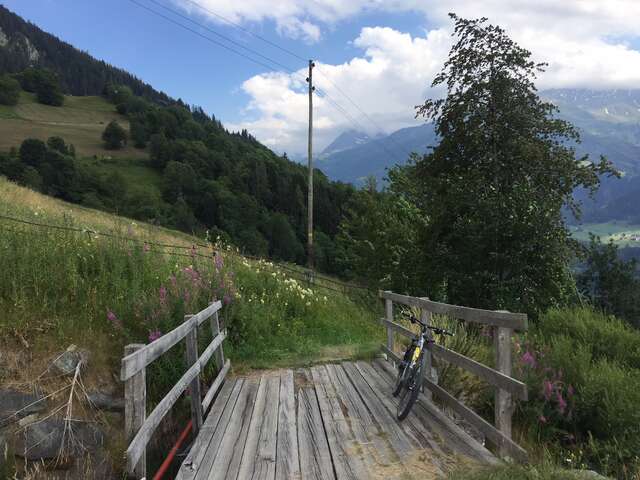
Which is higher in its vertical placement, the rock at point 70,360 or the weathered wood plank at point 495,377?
the weathered wood plank at point 495,377

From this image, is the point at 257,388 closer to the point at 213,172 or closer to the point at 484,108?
the point at 484,108

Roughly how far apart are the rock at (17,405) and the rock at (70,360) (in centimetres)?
46

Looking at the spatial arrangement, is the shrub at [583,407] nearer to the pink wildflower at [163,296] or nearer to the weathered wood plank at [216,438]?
the weathered wood plank at [216,438]

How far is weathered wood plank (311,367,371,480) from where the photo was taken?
3.78 meters

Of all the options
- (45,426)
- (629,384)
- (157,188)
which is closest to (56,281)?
(45,426)

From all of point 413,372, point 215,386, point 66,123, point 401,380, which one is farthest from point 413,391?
point 66,123

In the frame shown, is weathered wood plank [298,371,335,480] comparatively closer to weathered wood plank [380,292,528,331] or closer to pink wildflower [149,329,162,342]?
weathered wood plank [380,292,528,331]

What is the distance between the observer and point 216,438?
14.6 ft

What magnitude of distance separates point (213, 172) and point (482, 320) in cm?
10540

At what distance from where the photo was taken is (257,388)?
6.29 metres

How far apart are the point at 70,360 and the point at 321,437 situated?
301cm

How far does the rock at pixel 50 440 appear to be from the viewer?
13.8ft

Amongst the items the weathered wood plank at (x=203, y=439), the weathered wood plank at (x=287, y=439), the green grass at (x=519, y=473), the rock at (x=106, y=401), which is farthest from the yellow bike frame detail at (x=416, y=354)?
the rock at (x=106, y=401)

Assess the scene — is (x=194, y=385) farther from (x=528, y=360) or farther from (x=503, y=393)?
(x=528, y=360)
